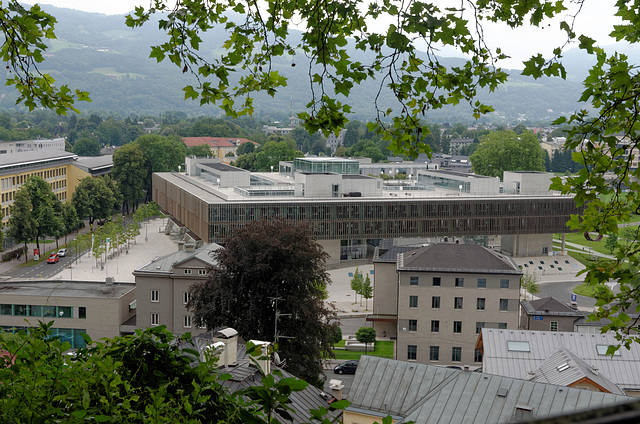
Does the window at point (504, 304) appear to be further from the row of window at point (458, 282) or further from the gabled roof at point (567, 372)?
the gabled roof at point (567, 372)

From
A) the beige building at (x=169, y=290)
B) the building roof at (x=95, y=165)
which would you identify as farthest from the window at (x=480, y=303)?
the building roof at (x=95, y=165)

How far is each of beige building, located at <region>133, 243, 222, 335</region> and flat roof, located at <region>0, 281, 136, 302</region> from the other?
1.31m

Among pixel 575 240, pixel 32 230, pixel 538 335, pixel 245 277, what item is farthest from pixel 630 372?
pixel 575 240

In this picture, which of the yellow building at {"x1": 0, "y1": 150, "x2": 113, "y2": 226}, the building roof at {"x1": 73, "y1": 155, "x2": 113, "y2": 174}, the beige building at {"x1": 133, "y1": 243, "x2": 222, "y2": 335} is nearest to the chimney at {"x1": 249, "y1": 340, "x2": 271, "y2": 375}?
the beige building at {"x1": 133, "y1": 243, "x2": 222, "y2": 335}

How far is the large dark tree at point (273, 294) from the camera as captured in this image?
27.9 metres

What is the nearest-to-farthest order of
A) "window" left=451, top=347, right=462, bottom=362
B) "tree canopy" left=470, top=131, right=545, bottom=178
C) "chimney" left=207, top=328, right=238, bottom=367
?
"chimney" left=207, top=328, right=238, bottom=367 < "window" left=451, top=347, right=462, bottom=362 < "tree canopy" left=470, top=131, right=545, bottom=178

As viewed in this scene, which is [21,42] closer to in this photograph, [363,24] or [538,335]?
[363,24]

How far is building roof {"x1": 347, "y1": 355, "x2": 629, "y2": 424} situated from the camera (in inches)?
703

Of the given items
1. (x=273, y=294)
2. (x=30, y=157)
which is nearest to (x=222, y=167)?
(x=30, y=157)

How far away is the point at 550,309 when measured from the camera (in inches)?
1507

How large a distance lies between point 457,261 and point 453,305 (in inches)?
96.8

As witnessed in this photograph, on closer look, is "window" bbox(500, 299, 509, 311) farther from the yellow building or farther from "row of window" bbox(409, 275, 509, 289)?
the yellow building

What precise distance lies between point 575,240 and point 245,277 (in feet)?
225

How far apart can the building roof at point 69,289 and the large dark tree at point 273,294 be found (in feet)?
25.9
